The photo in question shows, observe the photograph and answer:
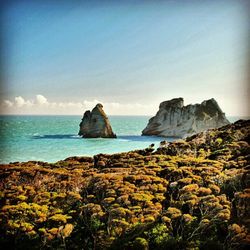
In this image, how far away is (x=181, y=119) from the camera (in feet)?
69.9

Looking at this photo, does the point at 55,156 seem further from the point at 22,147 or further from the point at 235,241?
the point at 235,241

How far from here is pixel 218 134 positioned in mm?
8500

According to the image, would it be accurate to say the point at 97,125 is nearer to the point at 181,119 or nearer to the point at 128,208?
the point at 128,208

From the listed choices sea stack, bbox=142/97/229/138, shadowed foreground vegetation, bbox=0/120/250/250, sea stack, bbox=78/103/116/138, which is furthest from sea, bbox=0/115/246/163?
sea stack, bbox=142/97/229/138

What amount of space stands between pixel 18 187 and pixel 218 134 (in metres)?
5.98

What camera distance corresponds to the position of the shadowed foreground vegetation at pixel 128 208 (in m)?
3.79

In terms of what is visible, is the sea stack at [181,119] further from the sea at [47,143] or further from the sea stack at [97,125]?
the sea at [47,143]

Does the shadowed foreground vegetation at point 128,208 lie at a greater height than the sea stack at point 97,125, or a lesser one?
lesser

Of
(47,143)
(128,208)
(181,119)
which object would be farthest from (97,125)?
(181,119)

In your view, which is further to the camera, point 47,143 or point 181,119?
point 181,119

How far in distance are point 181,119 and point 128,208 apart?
17.7 meters

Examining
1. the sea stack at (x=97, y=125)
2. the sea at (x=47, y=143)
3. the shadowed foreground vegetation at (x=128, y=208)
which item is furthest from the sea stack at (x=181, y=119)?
the shadowed foreground vegetation at (x=128, y=208)

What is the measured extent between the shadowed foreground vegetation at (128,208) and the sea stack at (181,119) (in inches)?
593

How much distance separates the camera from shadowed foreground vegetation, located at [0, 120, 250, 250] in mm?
3787
